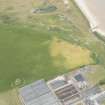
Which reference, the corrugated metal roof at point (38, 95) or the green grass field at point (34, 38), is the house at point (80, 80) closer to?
the green grass field at point (34, 38)

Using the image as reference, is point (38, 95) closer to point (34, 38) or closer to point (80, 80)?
point (80, 80)

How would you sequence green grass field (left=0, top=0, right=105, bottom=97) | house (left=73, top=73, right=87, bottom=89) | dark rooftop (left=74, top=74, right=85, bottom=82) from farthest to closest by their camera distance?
green grass field (left=0, top=0, right=105, bottom=97), dark rooftop (left=74, top=74, right=85, bottom=82), house (left=73, top=73, right=87, bottom=89)

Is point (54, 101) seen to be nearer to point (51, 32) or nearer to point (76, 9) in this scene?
point (51, 32)

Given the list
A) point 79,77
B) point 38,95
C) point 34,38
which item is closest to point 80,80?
point 79,77

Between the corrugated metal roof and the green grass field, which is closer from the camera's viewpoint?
the corrugated metal roof

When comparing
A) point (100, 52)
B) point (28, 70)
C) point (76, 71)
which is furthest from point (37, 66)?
point (100, 52)

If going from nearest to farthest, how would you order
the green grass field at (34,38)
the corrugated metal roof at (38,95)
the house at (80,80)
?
the corrugated metal roof at (38,95), the house at (80,80), the green grass field at (34,38)

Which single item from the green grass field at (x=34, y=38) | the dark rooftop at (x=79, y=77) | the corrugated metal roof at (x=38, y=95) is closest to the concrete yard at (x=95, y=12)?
the green grass field at (x=34, y=38)

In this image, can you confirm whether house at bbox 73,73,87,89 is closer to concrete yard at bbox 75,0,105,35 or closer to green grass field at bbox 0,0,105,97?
green grass field at bbox 0,0,105,97

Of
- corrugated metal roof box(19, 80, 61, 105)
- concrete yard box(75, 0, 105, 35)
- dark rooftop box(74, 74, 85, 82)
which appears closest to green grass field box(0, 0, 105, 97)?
concrete yard box(75, 0, 105, 35)
